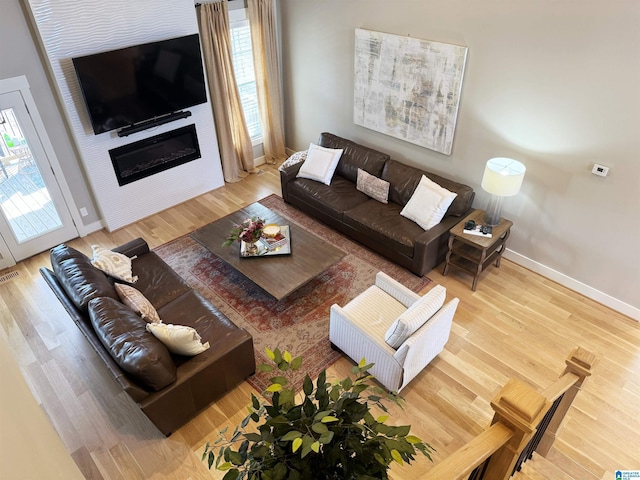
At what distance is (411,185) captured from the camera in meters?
5.29

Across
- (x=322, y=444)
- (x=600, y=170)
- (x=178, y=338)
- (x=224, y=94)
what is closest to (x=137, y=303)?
(x=178, y=338)

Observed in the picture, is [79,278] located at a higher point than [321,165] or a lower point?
higher

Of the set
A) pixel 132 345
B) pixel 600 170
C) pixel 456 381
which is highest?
pixel 600 170

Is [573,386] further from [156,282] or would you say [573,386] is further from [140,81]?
[140,81]

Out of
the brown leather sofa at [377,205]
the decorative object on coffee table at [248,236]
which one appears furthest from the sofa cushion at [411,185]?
the decorative object on coffee table at [248,236]

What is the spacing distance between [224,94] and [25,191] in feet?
9.14

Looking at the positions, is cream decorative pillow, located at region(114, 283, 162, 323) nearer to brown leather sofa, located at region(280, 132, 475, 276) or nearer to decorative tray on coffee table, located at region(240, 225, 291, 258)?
decorative tray on coffee table, located at region(240, 225, 291, 258)

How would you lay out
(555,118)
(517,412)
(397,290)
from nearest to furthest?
(517,412) < (397,290) < (555,118)

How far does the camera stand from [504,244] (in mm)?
4914

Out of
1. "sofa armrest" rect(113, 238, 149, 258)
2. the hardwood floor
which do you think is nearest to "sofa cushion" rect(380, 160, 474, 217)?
the hardwood floor

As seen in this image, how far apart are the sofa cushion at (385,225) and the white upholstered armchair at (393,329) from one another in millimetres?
880

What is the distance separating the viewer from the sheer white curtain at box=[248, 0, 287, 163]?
6.18 metres

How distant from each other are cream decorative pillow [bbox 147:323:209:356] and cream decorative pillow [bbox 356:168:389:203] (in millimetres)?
3020

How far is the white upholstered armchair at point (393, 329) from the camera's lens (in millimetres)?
3439
